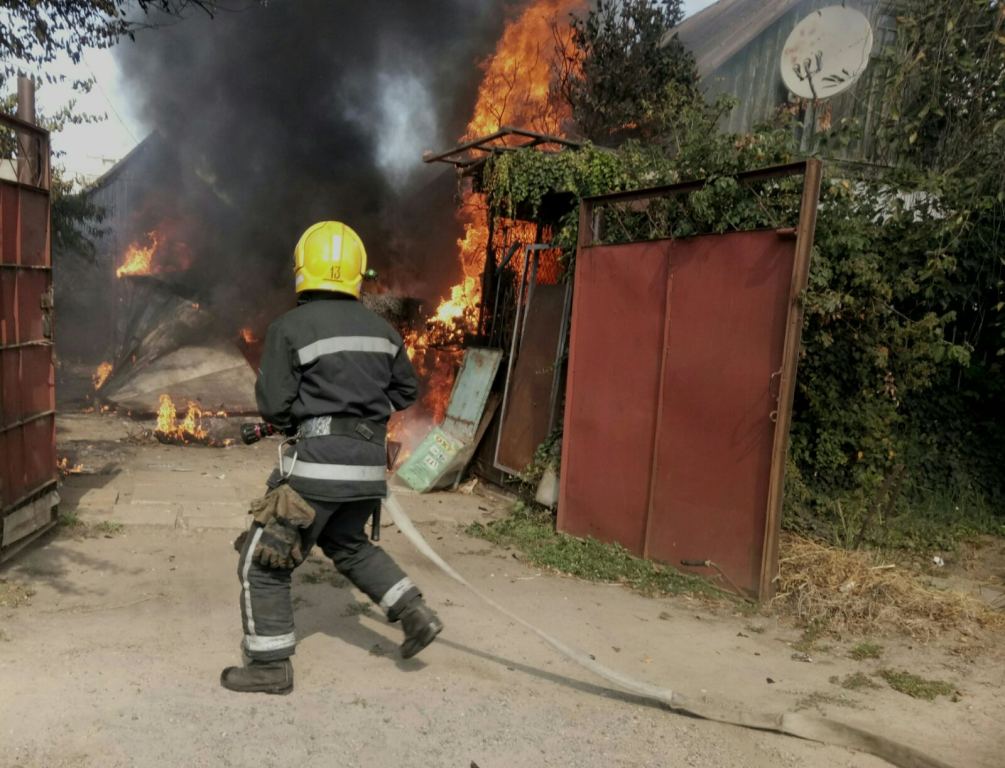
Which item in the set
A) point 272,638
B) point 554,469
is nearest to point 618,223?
point 554,469

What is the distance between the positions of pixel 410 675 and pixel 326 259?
1.98m

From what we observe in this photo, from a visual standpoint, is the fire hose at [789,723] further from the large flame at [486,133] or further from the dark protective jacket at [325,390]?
the large flame at [486,133]

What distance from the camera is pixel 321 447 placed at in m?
3.34

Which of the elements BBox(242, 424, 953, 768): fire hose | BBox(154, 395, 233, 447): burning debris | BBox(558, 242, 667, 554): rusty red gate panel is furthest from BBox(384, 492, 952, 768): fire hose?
BBox(154, 395, 233, 447): burning debris

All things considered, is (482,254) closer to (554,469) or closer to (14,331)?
(554,469)

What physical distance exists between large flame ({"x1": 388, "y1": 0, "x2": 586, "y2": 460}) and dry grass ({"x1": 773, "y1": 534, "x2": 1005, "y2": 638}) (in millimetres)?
5371

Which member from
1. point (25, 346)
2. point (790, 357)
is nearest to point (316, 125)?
point (25, 346)

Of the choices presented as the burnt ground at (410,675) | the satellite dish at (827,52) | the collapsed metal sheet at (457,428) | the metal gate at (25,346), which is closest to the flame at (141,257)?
the collapsed metal sheet at (457,428)

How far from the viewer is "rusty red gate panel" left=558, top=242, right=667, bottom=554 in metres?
5.61

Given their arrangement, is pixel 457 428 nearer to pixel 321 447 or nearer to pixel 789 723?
pixel 321 447

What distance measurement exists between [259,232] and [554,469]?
10360 millimetres

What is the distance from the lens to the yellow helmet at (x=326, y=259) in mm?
3461

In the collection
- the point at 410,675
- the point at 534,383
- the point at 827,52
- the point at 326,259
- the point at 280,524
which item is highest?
the point at 827,52

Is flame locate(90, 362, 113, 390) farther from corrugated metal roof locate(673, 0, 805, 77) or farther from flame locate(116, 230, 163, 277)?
corrugated metal roof locate(673, 0, 805, 77)
